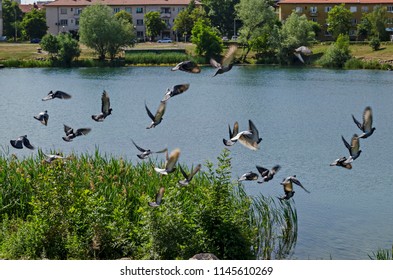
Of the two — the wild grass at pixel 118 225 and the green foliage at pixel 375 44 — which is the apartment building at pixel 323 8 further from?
the wild grass at pixel 118 225

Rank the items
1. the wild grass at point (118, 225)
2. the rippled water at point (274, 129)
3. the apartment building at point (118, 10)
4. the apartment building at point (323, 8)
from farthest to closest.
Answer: the apartment building at point (118, 10)
the apartment building at point (323, 8)
the rippled water at point (274, 129)
the wild grass at point (118, 225)

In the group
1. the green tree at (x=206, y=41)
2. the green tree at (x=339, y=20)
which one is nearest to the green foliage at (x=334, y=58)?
the green tree at (x=206, y=41)

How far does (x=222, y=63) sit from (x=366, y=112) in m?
2.06

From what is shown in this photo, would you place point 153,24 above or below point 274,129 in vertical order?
above

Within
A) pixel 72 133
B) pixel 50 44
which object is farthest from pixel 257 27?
pixel 72 133

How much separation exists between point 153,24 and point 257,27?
28.5 m

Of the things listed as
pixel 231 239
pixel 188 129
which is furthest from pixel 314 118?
pixel 231 239

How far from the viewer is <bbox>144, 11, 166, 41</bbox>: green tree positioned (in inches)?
4747

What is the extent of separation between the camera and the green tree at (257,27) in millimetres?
90875

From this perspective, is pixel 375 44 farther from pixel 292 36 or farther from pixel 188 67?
pixel 188 67

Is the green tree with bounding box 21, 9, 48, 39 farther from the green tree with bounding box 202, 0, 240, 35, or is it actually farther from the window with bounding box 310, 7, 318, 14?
the window with bounding box 310, 7, 318, 14

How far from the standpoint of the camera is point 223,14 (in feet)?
381

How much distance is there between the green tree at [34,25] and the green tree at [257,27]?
33.1 meters

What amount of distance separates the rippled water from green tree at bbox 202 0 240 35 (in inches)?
1899
